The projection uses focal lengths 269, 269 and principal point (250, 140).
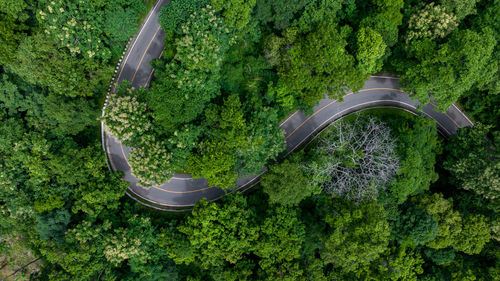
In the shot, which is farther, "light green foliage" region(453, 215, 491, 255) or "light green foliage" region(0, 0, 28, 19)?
"light green foliage" region(453, 215, 491, 255)

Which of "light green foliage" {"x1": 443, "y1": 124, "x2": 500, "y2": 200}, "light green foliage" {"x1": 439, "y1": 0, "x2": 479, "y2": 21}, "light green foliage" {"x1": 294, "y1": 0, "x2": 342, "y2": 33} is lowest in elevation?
→ "light green foliage" {"x1": 443, "y1": 124, "x2": 500, "y2": 200}

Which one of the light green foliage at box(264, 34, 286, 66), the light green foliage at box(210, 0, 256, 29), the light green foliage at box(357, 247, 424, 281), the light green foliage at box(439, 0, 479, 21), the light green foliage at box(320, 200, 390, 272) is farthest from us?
the light green foliage at box(357, 247, 424, 281)

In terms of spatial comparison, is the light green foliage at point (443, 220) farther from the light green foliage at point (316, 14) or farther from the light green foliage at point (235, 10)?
the light green foliage at point (235, 10)

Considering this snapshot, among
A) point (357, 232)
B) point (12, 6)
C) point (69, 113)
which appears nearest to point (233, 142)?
point (357, 232)

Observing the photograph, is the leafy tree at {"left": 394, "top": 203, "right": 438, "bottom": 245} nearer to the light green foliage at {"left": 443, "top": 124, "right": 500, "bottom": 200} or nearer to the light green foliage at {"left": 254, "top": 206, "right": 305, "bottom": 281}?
the light green foliage at {"left": 443, "top": 124, "right": 500, "bottom": 200}

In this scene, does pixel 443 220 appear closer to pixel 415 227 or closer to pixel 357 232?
pixel 415 227

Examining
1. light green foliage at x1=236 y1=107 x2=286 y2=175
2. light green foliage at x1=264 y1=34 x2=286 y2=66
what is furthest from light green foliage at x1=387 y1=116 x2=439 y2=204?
light green foliage at x1=264 y1=34 x2=286 y2=66

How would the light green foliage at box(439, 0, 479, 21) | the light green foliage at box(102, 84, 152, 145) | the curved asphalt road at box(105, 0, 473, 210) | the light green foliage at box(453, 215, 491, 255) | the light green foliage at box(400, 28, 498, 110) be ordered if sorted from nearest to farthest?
the light green foliage at box(400, 28, 498, 110), the light green foliage at box(439, 0, 479, 21), the light green foliage at box(102, 84, 152, 145), the light green foliage at box(453, 215, 491, 255), the curved asphalt road at box(105, 0, 473, 210)

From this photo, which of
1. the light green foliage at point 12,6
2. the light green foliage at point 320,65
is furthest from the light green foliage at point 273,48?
the light green foliage at point 12,6
